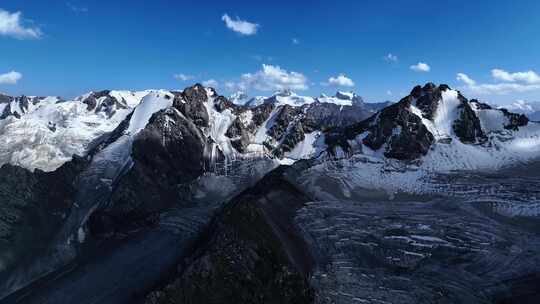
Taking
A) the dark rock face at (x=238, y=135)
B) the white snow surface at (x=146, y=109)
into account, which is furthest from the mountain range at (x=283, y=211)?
the white snow surface at (x=146, y=109)

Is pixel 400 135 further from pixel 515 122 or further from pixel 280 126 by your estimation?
pixel 280 126

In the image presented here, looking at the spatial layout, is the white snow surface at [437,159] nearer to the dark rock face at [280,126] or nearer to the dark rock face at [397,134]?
the dark rock face at [397,134]

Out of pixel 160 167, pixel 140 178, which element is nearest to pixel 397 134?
pixel 160 167

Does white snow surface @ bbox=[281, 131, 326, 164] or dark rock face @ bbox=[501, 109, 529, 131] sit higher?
dark rock face @ bbox=[501, 109, 529, 131]

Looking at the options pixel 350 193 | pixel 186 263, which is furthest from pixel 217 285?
pixel 350 193

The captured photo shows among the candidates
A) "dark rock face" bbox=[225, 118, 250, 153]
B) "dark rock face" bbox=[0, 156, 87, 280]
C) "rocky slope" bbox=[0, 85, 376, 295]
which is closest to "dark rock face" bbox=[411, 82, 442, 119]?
"rocky slope" bbox=[0, 85, 376, 295]

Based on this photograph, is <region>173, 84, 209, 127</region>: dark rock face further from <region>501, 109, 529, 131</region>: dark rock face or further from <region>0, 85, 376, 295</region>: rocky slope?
<region>501, 109, 529, 131</region>: dark rock face

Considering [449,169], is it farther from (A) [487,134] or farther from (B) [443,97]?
(B) [443,97]
